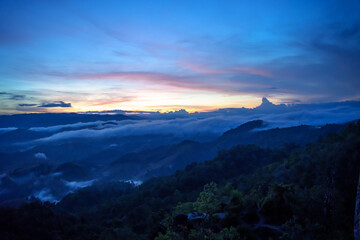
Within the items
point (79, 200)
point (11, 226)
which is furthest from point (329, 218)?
point (79, 200)

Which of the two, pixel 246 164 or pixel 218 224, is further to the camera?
pixel 246 164

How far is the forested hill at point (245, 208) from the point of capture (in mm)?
18328

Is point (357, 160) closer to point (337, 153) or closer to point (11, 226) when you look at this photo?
point (337, 153)

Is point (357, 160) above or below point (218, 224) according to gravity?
above

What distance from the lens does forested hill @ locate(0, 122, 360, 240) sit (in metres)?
18.3

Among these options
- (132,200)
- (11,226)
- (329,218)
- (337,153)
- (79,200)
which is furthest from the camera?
(79,200)

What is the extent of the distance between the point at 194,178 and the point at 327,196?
82355mm

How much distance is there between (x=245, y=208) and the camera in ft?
84.5

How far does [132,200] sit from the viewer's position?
94.9m

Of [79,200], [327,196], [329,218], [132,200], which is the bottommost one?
[79,200]

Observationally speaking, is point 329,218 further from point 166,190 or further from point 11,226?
point 166,190

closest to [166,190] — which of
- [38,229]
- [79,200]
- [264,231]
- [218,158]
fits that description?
[218,158]

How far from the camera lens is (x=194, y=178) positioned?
3912 inches

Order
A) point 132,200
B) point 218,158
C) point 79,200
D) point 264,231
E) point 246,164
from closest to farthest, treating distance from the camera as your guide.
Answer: point 264,231 → point 132,200 → point 246,164 → point 218,158 → point 79,200
